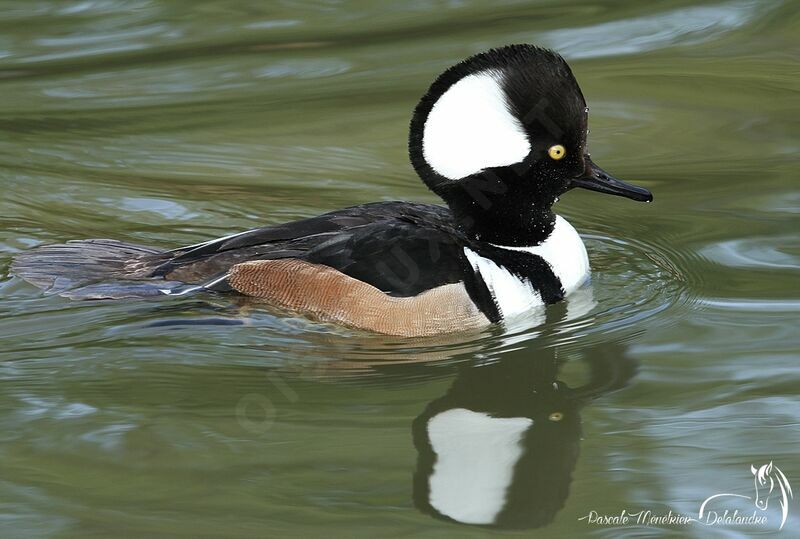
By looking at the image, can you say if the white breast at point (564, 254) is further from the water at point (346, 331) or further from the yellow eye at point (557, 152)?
the yellow eye at point (557, 152)

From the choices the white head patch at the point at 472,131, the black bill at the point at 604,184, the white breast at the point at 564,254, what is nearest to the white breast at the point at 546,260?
the white breast at the point at 564,254

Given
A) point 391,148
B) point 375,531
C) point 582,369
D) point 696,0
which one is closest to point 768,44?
point 696,0

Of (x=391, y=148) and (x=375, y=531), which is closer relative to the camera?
(x=375, y=531)

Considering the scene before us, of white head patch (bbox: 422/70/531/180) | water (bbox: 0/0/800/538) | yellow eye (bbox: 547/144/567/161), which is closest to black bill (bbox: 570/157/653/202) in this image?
yellow eye (bbox: 547/144/567/161)

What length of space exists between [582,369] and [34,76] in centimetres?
590

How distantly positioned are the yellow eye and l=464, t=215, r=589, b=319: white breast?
1.71 feet

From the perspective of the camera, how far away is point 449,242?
663cm

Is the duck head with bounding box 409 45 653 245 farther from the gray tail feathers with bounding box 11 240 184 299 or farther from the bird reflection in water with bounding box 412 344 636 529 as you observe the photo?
the gray tail feathers with bounding box 11 240 184 299

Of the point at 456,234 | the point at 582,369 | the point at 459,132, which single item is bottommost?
the point at 582,369

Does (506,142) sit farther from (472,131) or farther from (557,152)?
(557,152)

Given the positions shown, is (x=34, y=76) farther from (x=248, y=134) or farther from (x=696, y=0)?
(x=696, y=0)

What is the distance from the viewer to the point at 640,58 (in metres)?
10.2

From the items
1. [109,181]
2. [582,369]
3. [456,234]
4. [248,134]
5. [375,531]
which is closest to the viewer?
[375,531]

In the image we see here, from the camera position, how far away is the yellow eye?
21.8ft
